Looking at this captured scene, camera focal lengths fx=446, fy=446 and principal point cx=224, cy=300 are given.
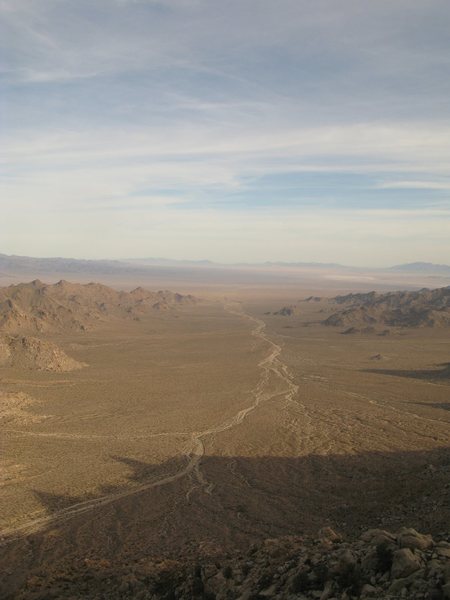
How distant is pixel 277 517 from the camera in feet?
54.9

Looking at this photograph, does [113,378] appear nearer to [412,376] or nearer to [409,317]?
[412,376]

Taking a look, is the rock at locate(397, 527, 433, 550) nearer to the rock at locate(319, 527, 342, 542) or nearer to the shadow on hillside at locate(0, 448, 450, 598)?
the rock at locate(319, 527, 342, 542)

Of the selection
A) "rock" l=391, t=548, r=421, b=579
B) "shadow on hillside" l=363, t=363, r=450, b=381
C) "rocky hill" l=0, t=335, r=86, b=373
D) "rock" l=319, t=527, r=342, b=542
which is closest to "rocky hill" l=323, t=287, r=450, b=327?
"shadow on hillside" l=363, t=363, r=450, b=381

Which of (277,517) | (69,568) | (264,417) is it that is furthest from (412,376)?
(69,568)

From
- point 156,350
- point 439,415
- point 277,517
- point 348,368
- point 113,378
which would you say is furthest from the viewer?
point 156,350

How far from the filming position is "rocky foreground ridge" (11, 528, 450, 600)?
7105 millimetres

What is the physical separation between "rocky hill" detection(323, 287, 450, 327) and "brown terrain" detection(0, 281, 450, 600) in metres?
30.2

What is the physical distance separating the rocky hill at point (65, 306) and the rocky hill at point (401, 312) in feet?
151

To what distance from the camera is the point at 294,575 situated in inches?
319

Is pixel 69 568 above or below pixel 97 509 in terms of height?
above

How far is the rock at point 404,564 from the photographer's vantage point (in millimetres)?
7230

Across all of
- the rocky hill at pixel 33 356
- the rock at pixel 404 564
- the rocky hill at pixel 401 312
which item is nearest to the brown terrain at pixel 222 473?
the rock at pixel 404 564

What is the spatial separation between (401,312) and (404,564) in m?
95.7

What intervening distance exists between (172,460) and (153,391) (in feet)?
51.5
